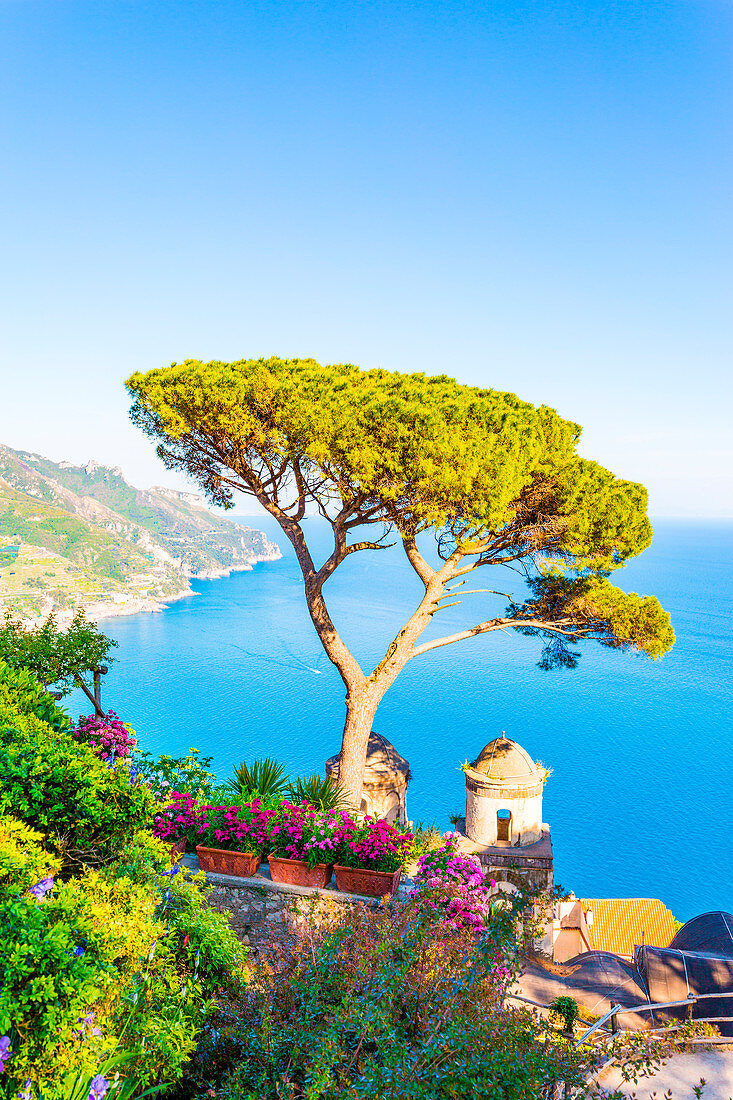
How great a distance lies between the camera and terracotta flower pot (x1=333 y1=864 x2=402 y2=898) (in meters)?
4.86

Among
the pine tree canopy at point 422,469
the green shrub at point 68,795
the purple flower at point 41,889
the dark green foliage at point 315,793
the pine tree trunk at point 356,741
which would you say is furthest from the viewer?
the pine tree trunk at point 356,741

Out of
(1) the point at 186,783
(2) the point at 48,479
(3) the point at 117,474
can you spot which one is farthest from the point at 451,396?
(3) the point at 117,474

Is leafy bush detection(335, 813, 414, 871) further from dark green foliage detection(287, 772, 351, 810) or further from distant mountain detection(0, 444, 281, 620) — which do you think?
distant mountain detection(0, 444, 281, 620)

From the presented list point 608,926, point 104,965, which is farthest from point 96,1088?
point 608,926

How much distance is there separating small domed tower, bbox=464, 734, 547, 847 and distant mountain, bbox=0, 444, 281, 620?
27392mm

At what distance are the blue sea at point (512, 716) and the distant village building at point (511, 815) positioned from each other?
1771cm

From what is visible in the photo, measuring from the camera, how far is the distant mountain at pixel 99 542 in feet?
220

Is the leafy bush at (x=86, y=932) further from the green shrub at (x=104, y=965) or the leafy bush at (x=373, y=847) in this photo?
the leafy bush at (x=373, y=847)

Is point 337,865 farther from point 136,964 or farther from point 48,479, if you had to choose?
point 48,479

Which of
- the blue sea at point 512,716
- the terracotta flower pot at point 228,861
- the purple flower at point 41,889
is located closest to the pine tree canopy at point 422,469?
the terracotta flower pot at point 228,861

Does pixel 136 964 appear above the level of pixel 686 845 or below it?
below

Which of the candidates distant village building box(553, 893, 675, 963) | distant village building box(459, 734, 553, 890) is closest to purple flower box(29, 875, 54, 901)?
distant village building box(459, 734, 553, 890)

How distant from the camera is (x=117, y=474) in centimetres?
14925

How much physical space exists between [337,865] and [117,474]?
15737 cm
